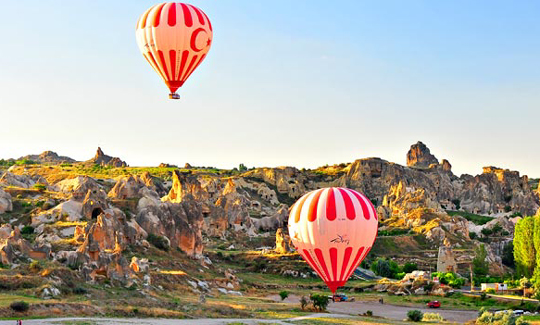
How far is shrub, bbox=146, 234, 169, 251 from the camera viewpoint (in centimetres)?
7048

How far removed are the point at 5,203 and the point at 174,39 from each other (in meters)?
41.0

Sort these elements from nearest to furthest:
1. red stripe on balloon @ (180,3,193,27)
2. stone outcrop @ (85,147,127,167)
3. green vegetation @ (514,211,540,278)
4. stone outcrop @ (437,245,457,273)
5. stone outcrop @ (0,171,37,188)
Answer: red stripe on balloon @ (180,3,193,27), green vegetation @ (514,211,540,278), stone outcrop @ (437,245,457,273), stone outcrop @ (0,171,37,188), stone outcrop @ (85,147,127,167)

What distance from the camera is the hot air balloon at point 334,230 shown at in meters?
39.5

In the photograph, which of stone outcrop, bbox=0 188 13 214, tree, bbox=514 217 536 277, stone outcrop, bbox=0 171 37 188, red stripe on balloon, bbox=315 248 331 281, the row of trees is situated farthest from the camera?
stone outcrop, bbox=0 171 37 188

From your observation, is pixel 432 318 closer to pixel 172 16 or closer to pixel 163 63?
pixel 163 63

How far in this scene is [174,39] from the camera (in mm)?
43062

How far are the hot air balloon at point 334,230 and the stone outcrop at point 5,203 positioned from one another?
44.0 m

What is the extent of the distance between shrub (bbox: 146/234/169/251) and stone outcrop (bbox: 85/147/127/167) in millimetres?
Answer: 110458

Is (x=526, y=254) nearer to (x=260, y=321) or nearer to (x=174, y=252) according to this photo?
(x=174, y=252)

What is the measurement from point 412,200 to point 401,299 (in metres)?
64.3

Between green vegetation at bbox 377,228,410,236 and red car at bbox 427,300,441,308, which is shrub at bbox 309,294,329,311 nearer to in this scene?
red car at bbox 427,300,441,308

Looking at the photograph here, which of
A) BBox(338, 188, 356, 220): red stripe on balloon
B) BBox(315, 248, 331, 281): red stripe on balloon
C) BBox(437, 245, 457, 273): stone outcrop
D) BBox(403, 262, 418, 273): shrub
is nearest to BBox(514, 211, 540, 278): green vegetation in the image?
BBox(437, 245, 457, 273): stone outcrop

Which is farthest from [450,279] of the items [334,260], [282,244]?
[334,260]

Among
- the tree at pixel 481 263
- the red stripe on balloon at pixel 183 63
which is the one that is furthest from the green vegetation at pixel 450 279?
the red stripe on balloon at pixel 183 63
